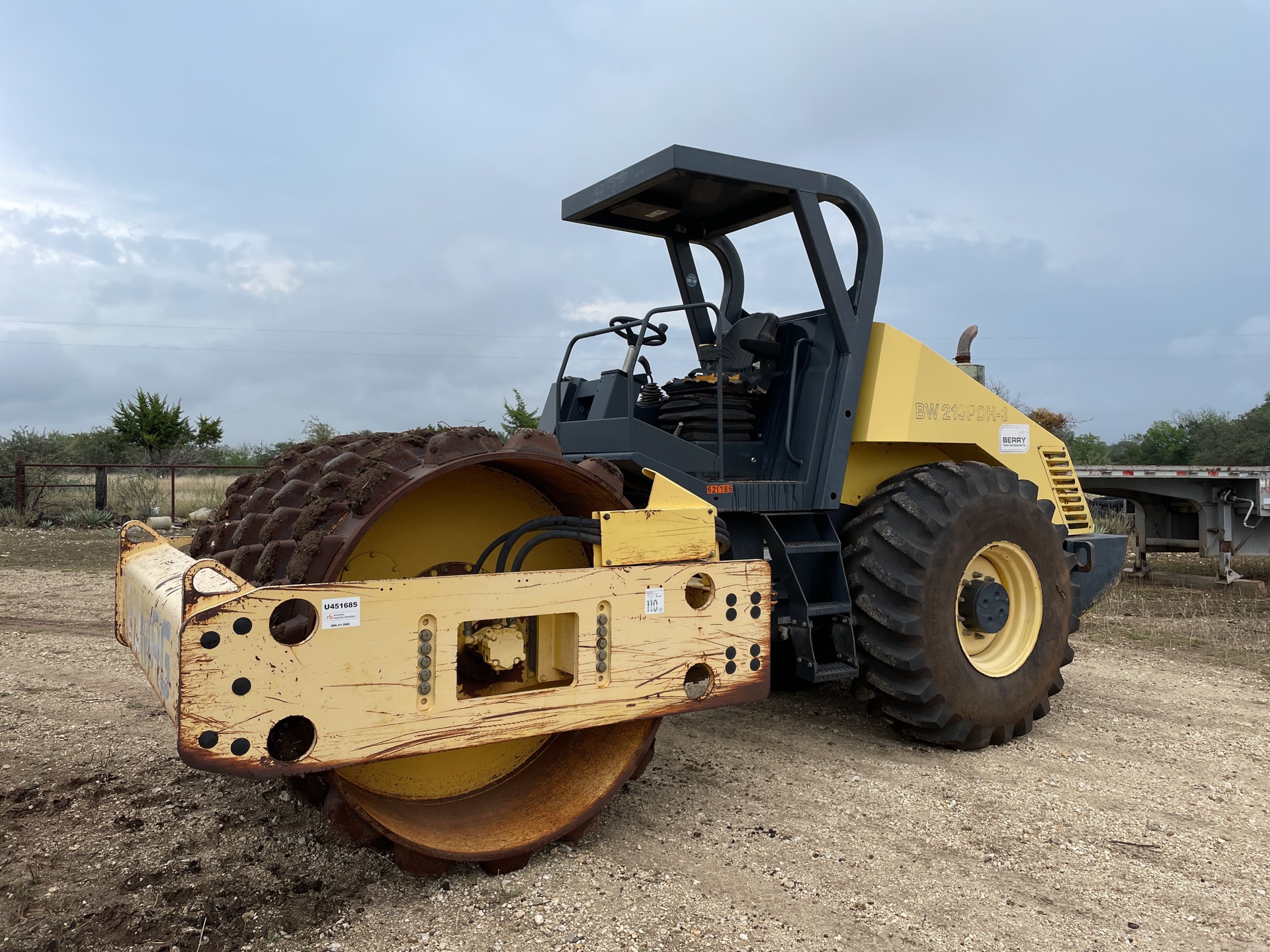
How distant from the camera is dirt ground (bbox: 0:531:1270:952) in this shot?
279 centimetres

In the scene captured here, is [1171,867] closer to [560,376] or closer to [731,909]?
[731,909]

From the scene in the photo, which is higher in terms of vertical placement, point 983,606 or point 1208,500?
point 1208,500

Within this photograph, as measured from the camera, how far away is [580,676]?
297 cm

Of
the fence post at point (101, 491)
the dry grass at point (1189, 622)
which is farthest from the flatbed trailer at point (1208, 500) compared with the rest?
the fence post at point (101, 491)

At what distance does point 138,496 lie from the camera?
18.0 meters

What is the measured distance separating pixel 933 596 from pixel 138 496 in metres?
17.4

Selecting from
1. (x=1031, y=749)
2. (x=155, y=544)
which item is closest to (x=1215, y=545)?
(x=1031, y=749)

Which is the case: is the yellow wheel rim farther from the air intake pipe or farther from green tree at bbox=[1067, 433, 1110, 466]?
green tree at bbox=[1067, 433, 1110, 466]

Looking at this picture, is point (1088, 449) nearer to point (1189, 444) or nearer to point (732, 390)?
point (1189, 444)

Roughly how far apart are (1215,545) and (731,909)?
30.0ft

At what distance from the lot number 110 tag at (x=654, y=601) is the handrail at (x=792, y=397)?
1.61 metres

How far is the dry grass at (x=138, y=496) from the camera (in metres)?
17.4

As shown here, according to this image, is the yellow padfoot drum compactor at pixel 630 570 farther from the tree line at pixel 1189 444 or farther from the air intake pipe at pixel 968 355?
the tree line at pixel 1189 444

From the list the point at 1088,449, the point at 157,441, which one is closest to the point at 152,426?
the point at 157,441
